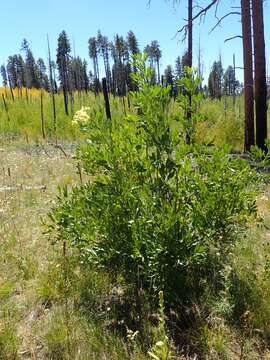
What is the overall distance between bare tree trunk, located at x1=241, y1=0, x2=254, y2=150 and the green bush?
22.9 feet

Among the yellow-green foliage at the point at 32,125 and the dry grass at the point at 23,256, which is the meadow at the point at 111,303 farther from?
the yellow-green foliage at the point at 32,125

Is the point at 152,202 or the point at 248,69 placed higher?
the point at 248,69

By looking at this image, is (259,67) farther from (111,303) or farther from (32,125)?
(32,125)

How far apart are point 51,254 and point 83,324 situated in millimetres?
1079

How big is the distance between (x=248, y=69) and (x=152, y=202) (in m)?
7.55

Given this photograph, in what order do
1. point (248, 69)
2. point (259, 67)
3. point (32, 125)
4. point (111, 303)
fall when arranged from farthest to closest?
point (32, 125) < point (248, 69) < point (259, 67) < point (111, 303)

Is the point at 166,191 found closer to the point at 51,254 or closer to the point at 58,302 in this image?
the point at 58,302

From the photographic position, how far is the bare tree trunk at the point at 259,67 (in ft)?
27.3

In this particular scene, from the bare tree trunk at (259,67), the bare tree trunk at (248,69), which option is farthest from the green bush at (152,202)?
the bare tree trunk at (248,69)

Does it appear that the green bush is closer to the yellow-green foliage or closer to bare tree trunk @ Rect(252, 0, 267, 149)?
bare tree trunk @ Rect(252, 0, 267, 149)

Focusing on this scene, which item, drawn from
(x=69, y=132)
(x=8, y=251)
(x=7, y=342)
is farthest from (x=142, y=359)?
(x=69, y=132)

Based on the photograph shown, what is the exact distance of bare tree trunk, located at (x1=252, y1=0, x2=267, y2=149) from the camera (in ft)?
27.3

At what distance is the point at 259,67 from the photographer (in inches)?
339

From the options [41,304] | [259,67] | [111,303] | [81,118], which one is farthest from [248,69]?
[41,304]
